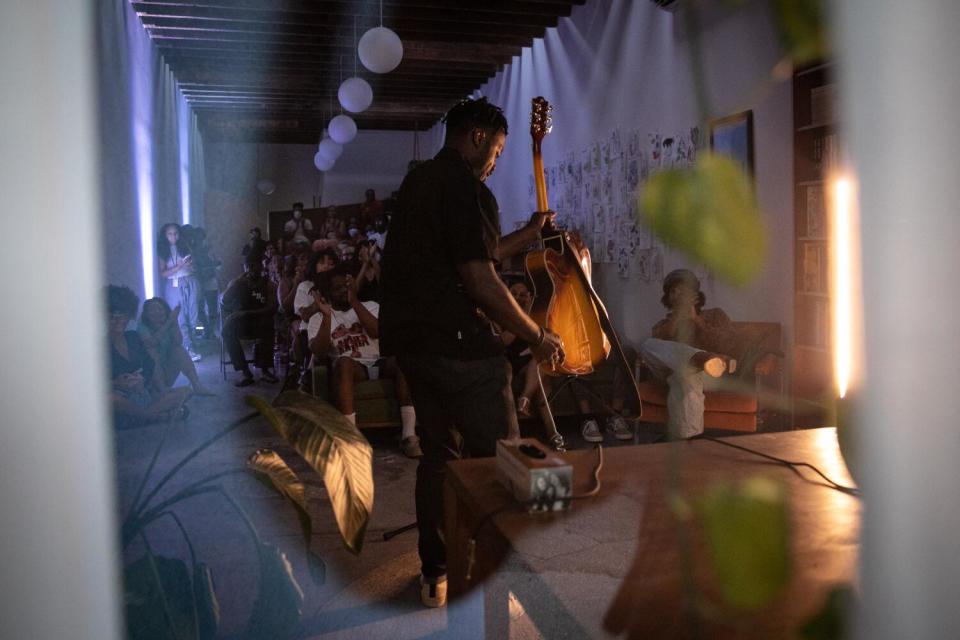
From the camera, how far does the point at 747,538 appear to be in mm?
197

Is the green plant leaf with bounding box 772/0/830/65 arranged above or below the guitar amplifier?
above

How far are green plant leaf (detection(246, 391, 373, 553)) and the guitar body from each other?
4.76 feet

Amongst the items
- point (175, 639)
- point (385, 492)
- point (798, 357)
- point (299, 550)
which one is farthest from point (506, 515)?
point (798, 357)

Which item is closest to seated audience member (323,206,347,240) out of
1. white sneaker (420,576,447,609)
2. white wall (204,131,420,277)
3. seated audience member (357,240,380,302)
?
white wall (204,131,420,277)

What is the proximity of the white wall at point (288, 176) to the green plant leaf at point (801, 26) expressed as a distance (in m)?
13.5

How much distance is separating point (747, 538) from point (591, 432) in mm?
4599

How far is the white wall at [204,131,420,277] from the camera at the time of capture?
1351cm

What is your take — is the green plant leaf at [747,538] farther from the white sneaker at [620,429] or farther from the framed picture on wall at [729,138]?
the white sneaker at [620,429]

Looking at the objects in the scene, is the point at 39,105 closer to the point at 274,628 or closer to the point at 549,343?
the point at 274,628

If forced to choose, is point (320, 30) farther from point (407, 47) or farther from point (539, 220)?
point (539, 220)

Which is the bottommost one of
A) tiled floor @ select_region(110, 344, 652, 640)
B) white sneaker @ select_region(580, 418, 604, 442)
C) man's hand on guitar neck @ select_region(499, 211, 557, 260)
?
tiled floor @ select_region(110, 344, 652, 640)

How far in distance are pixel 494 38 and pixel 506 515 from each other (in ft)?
23.1

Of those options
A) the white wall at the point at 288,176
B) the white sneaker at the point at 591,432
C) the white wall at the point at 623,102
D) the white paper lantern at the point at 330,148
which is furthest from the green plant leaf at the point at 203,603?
the white wall at the point at 288,176

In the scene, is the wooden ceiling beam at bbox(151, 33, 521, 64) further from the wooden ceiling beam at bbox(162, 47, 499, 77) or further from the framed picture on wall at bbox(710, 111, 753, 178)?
the framed picture on wall at bbox(710, 111, 753, 178)
